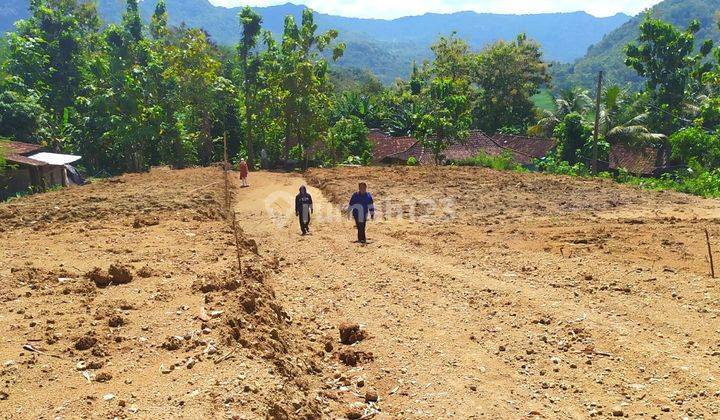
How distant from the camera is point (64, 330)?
6.91m

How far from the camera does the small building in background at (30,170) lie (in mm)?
22312

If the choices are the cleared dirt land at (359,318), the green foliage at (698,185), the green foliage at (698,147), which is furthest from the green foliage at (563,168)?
the cleared dirt land at (359,318)

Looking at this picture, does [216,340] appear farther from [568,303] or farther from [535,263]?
[535,263]

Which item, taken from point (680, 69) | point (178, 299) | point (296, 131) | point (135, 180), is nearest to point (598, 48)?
point (680, 69)

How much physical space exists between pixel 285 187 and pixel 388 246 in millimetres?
11103

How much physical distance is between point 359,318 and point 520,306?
8.22 ft

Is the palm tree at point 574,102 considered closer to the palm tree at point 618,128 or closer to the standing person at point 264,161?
the palm tree at point 618,128

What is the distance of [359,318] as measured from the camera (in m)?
8.90

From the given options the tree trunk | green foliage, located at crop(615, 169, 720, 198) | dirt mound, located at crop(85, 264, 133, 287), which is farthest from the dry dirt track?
the tree trunk

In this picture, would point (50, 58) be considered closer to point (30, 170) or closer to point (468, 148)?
point (30, 170)

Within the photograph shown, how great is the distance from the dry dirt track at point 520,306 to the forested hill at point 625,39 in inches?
4805

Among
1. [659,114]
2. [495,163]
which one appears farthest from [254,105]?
[659,114]

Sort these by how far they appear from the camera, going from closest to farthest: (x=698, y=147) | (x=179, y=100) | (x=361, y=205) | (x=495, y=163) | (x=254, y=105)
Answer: (x=361, y=205) → (x=698, y=147) → (x=495, y=163) → (x=179, y=100) → (x=254, y=105)

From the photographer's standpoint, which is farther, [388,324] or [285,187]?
[285,187]
